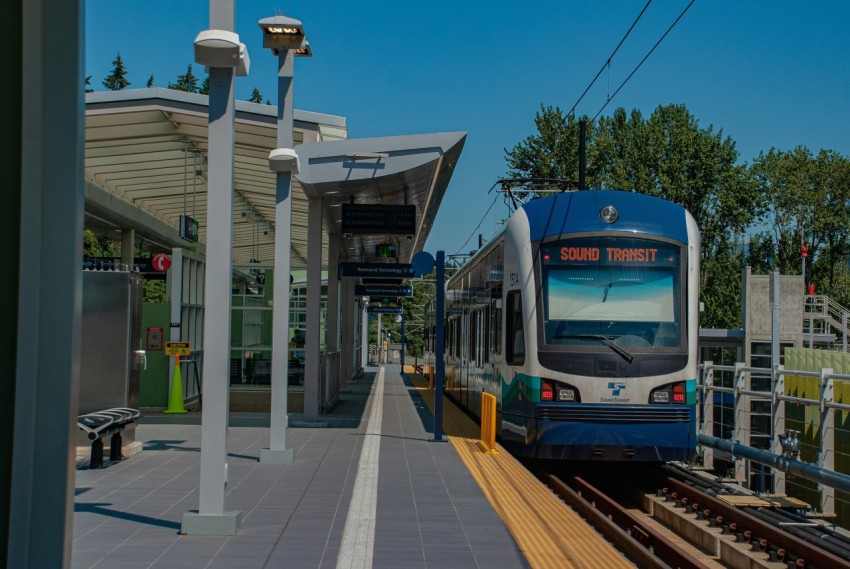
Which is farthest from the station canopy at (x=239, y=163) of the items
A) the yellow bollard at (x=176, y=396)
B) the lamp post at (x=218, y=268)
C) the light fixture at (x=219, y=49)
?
the light fixture at (x=219, y=49)

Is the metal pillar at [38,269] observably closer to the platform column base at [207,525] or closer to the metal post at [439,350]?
the platform column base at [207,525]

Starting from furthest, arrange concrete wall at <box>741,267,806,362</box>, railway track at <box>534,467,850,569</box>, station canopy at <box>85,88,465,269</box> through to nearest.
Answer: concrete wall at <box>741,267,806,362</box>
station canopy at <box>85,88,465,269</box>
railway track at <box>534,467,850,569</box>

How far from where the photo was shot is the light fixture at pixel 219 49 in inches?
280

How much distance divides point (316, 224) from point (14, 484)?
44.9 ft

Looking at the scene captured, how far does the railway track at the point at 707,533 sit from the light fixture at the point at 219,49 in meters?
4.99

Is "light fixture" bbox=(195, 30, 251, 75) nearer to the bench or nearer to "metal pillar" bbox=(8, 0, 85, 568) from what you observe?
"metal pillar" bbox=(8, 0, 85, 568)

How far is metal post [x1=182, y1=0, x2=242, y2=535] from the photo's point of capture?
7.21 m

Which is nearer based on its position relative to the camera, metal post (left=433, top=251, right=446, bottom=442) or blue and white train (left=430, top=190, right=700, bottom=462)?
blue and white train (left=430, top=190, right=700, bottom=462)

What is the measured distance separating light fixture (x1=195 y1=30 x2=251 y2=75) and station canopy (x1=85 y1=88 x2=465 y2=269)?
6.69 meters

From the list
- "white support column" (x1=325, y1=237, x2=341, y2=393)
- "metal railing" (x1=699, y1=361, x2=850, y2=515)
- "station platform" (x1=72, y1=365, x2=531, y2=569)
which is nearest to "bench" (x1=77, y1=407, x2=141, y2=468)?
"station platform" (x1=72, y1=365, x2=531, y2=569)

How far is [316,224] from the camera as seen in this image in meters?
16.5

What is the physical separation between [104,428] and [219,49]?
16.5 ft

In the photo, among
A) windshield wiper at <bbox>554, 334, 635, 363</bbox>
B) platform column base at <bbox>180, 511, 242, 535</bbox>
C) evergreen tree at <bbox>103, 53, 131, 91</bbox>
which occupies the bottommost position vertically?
platform column base at <bbox>180, 511, 242, 535</bbox>

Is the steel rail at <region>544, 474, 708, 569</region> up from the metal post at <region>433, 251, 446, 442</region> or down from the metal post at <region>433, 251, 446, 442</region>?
down
